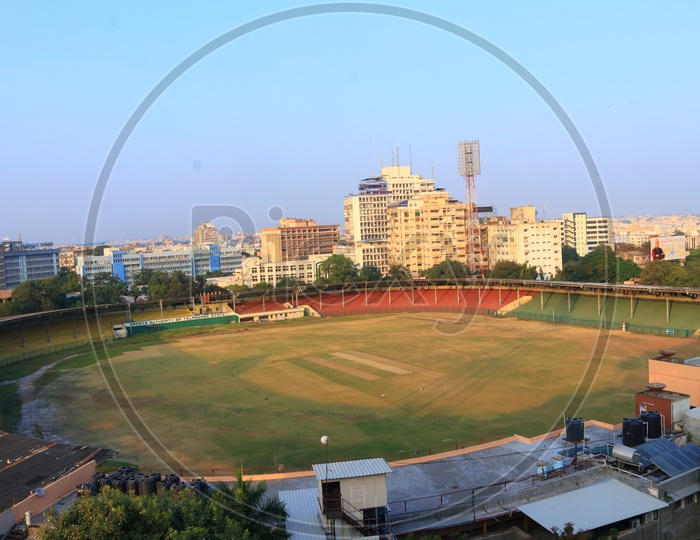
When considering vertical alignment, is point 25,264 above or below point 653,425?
above

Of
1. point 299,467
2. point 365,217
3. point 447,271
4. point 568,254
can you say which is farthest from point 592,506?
point 365,217

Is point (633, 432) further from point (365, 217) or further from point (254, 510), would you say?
point (365, 217)

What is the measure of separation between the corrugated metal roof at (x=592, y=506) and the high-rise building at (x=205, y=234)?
5395 inches

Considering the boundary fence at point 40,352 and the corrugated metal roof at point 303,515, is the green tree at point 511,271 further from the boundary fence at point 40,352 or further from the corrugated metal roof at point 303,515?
the corrugated metal roof at point 303,515

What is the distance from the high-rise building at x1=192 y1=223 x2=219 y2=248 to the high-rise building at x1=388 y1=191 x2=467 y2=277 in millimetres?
70247

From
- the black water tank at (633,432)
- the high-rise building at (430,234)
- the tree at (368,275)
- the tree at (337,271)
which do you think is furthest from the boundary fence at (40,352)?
the high-rise building at (430,234)

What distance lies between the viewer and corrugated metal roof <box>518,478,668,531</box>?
1127cm

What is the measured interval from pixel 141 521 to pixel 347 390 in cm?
1687

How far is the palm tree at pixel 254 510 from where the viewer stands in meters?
9.35

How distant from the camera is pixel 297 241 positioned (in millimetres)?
122875

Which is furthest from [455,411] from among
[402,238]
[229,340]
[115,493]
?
[402,238]

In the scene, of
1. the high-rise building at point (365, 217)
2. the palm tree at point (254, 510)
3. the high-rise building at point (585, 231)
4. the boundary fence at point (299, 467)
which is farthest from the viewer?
the high-rise building at point (585, 231)

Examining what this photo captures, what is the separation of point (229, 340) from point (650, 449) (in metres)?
31.7

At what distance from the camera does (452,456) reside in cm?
1530
